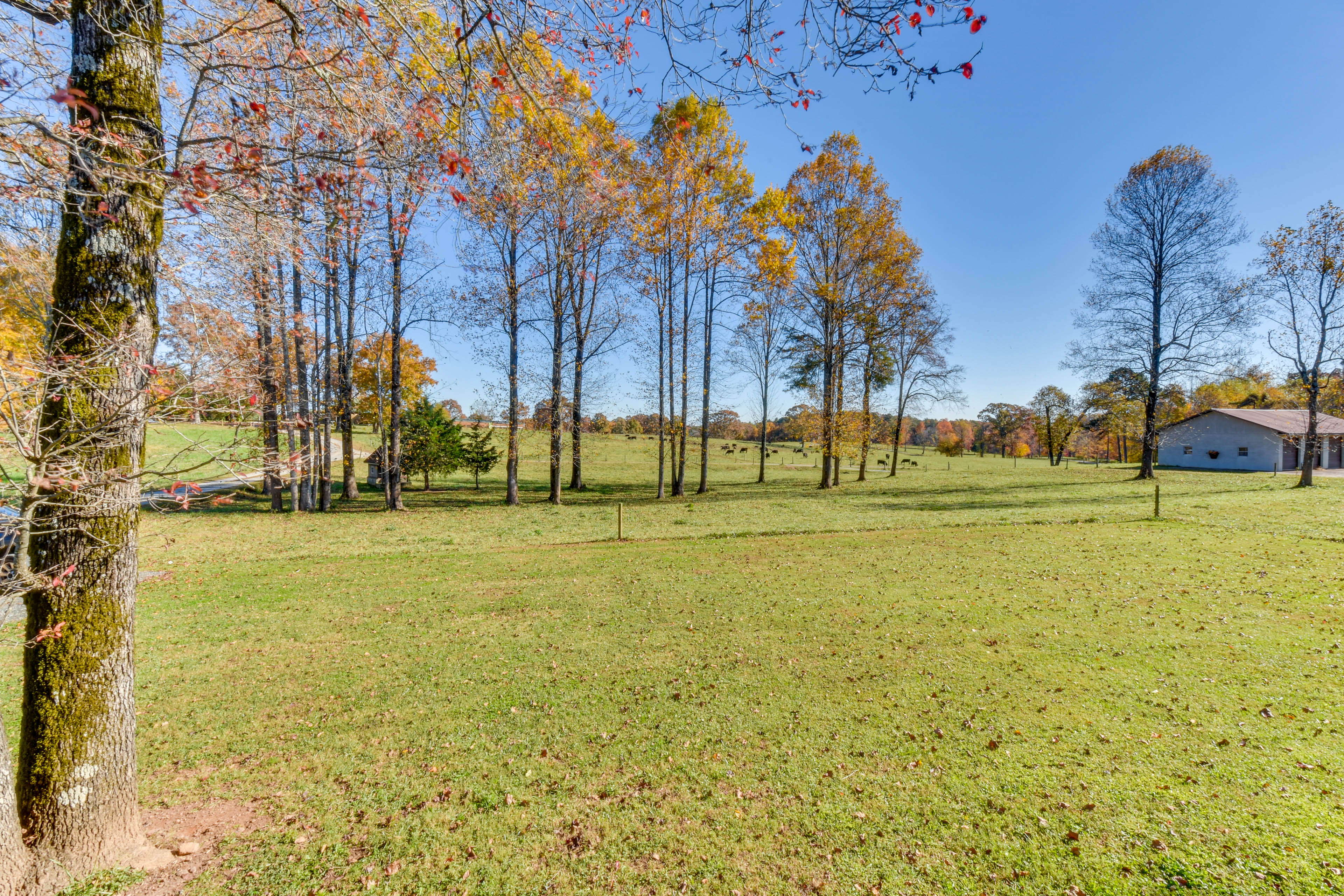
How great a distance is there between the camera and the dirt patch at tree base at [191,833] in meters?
2.90

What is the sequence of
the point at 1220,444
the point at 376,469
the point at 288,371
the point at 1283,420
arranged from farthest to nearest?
1. the point at 1220,444
2. the point at 1283,420
3. the point at 376,469
4. the point at 288,371

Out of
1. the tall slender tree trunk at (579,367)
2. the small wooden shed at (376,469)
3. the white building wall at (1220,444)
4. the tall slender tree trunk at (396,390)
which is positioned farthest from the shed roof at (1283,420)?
the small wooden shed at (376,469)

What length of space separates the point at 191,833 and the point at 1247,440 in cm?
5035

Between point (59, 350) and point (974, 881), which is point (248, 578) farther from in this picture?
point (974, 881)

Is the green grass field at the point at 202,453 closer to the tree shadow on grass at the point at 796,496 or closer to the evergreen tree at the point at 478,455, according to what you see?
the tree shadow on grass at the point at 796,496

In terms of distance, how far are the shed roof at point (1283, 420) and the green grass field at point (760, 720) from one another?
3380cm

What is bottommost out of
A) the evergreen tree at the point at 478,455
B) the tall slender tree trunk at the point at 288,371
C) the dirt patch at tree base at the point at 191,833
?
the dirt patch at tree base at the point at 191,833

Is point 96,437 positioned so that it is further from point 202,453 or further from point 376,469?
point 376,469

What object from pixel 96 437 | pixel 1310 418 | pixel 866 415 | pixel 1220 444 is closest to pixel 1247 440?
pixel 1220 444

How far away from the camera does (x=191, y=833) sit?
130 inches

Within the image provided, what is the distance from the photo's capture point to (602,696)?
5078 millimetres

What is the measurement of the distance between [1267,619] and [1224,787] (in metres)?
4.86

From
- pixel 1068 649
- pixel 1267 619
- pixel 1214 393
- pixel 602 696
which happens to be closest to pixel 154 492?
pixel 602 696

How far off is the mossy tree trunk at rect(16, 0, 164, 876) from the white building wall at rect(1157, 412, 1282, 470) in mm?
42902
